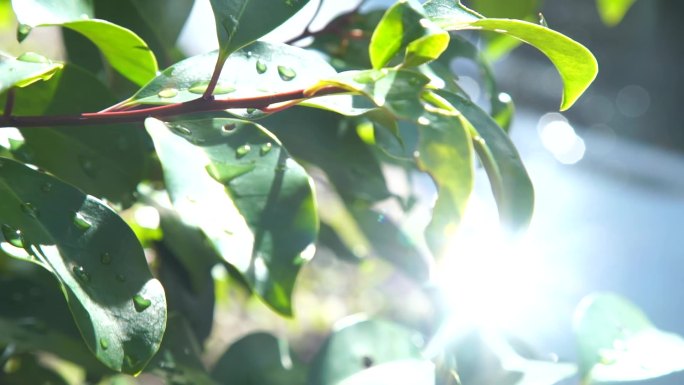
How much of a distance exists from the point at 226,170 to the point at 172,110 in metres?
0.06

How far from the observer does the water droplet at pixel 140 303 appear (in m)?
0.44

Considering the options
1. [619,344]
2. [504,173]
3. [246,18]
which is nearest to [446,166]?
[504,173]

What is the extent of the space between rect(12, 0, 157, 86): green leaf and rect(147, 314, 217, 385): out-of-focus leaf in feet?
0.73

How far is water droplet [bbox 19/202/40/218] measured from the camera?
45 centimetres

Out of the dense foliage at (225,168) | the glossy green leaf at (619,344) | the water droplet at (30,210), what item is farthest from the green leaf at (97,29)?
the glossy green leaf at (619,344)

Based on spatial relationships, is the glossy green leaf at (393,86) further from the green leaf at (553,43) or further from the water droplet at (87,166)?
the water droplet at (87,166)

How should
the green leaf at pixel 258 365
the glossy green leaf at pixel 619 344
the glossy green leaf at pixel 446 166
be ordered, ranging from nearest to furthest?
the glossy green leaf at pixel 446 166 < the glossy green leaf at pixel 619 344 < the green leaf at pixel 258 365

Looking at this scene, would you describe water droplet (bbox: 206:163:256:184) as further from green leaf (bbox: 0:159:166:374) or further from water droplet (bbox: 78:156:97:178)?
water droplet (bbox: 78:156:97:178)

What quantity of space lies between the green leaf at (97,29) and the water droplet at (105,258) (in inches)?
5.5

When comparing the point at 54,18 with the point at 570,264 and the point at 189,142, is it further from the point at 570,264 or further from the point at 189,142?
the point at 570,264

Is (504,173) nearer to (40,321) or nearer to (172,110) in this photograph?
(172,110)

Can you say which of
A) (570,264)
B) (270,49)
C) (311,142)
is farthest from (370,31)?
(570,264)

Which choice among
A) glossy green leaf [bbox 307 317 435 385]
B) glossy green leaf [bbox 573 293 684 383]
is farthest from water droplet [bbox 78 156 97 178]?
glossy green leaf [bbox 573 293 684 383]

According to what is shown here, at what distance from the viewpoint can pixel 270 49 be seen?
19.6 inches
